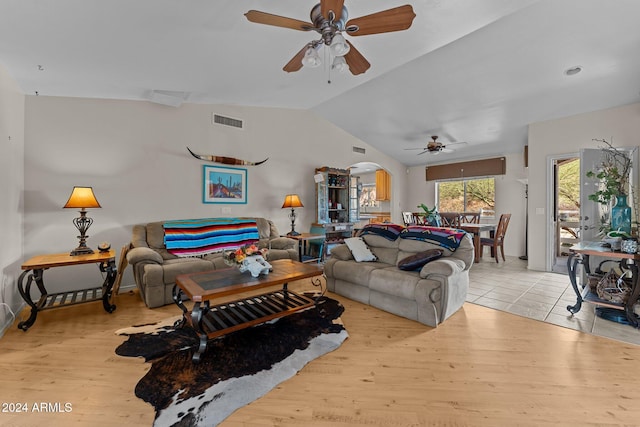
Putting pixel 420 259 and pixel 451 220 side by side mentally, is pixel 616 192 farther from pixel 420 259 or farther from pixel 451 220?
pixel 420 259

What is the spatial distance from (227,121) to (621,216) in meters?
5.50

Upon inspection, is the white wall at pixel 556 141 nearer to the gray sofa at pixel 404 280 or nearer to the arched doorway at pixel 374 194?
the gray sofa at pixel 404 280

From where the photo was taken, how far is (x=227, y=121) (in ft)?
15.0

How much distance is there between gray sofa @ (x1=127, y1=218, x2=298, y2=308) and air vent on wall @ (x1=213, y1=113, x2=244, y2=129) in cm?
184

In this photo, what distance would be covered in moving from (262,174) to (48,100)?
113 inches

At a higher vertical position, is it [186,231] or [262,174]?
[262,174]

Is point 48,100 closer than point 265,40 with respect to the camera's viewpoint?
No

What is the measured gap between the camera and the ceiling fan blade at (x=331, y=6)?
178 cm

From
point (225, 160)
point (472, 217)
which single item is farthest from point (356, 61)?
point (472, 217)

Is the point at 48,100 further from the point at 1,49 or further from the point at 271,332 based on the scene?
the point at 271,332

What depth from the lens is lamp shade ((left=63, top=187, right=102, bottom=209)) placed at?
115 inches

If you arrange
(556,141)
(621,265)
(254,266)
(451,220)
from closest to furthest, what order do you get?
(254,266), (621,265), (556,141), (451,220)

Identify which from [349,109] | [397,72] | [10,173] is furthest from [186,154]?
[397,72]

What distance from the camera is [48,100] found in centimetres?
323
